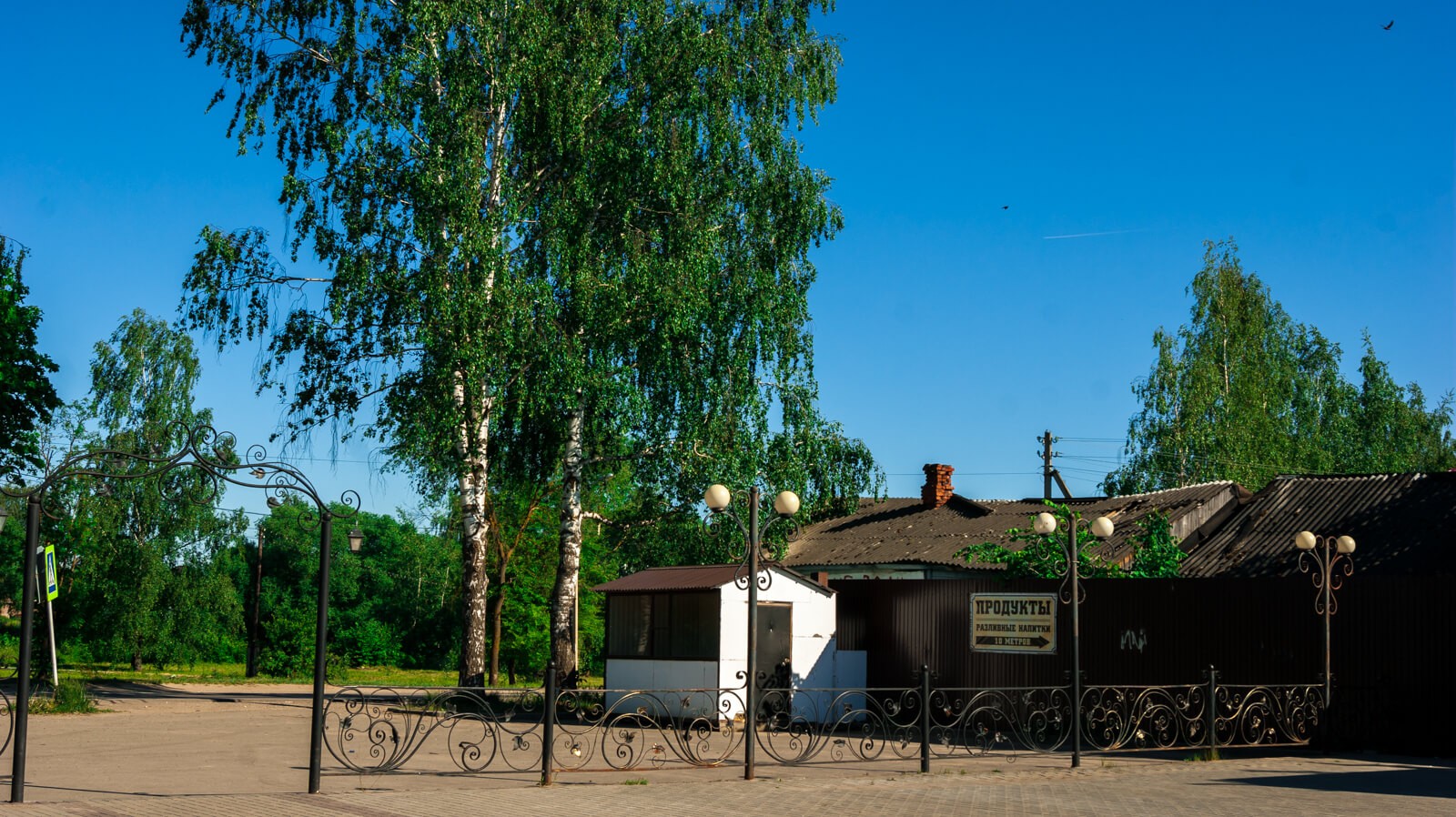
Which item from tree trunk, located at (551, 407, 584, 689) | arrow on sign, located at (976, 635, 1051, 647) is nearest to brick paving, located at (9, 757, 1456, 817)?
arrow on sign, located at (976, 635, 1051, 647)

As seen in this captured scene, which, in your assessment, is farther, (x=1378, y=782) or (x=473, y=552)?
(x=473, y=552)

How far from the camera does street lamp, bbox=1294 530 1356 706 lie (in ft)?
56.5

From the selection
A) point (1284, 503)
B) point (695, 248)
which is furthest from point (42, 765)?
point (1284, 503)

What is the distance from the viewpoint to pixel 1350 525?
2041 centimetres

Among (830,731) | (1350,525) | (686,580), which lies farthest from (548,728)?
(1350,525)

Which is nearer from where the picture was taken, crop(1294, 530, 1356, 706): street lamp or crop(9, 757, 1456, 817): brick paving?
crop(9, 757, 1456, 817): brick paving

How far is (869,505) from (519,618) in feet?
68.8

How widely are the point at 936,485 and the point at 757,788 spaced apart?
69.8 feet

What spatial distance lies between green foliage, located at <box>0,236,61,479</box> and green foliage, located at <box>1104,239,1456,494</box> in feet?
104

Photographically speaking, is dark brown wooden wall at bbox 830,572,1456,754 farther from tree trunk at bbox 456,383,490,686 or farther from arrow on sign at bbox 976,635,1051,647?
tree trunk at bbox 456,383,490,686

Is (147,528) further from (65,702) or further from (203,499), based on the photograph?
(203,499)

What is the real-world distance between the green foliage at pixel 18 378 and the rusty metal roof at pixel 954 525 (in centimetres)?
1739

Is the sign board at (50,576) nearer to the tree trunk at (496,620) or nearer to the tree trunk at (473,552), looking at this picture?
the tree trunk at (473,552)

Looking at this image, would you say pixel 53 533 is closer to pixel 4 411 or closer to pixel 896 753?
pixel 4 411
